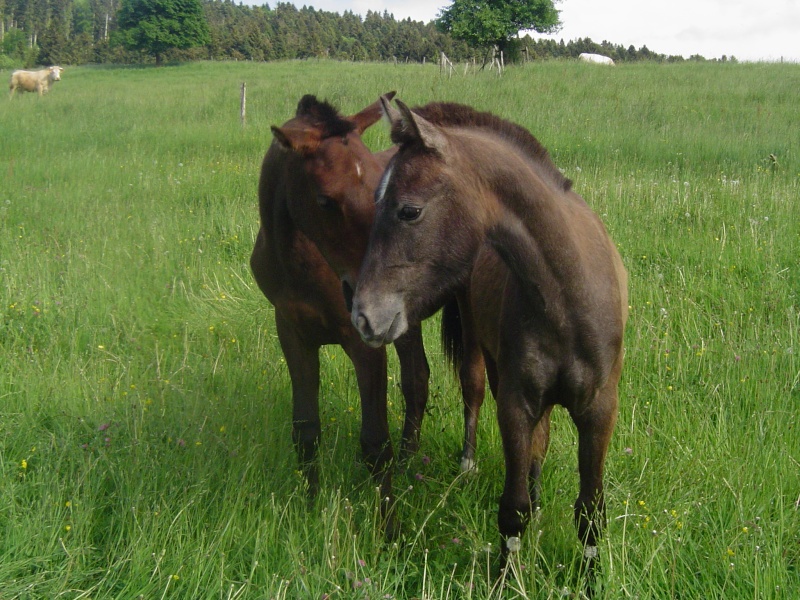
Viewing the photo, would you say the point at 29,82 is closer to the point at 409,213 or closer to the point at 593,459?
the point at 409,213

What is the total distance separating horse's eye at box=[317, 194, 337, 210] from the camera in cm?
303

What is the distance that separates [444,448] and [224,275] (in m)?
3.16

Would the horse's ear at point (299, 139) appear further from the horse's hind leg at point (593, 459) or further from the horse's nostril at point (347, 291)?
the horse's hind leg at point (593, 459)

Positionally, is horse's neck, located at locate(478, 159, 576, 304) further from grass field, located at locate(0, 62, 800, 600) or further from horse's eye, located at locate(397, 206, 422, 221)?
grass field, located at locate(0, 62, 800, 600)

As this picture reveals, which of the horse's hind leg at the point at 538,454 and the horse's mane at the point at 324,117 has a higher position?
the horse's mane at the point at 324,117

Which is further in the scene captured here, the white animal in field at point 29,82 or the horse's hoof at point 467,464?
the white animal in field at point 29,82

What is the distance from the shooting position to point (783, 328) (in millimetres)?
4656

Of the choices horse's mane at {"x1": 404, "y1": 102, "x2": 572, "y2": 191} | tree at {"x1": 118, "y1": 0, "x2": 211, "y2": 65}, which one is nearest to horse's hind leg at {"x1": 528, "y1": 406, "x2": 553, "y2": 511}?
horse's mane at {"x1": 404, "y1": 102, "x2": 572, "y2": 191}

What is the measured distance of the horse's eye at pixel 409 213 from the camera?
2.34 meters

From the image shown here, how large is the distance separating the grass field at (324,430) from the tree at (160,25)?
5700cm

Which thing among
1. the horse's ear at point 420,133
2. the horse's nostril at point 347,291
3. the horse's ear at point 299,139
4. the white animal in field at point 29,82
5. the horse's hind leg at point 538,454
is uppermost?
the white animal in field at point 29,82

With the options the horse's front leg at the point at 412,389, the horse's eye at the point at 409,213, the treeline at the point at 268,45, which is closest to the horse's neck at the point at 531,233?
the horse's eye at the point at 409,213

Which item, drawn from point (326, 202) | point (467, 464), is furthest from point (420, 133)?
point (467, 464)

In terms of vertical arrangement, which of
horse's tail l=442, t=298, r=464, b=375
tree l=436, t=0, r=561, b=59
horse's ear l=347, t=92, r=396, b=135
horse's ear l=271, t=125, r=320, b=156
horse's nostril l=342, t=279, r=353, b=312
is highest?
tree l=436, t=0, r=561, b=59
